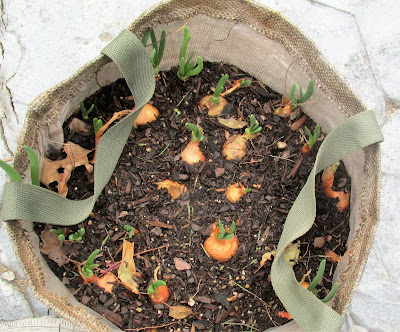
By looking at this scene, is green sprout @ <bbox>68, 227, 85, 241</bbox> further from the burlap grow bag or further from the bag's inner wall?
the bag's inner wall

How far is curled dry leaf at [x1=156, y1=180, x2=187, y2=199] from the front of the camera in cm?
94

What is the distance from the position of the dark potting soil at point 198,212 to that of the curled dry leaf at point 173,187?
1cm

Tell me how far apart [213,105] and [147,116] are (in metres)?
0.14

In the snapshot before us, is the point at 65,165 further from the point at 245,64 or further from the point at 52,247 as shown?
the point at 245,64

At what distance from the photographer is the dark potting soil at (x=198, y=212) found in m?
0.89

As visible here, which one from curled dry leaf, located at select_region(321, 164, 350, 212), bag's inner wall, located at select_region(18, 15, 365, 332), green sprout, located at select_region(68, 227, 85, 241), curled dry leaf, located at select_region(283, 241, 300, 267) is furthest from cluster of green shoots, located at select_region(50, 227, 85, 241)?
curled dry leaf, located at select_region(321, 164, 350, 212)

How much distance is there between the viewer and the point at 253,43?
0.96 metres

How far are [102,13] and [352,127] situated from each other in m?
0.74

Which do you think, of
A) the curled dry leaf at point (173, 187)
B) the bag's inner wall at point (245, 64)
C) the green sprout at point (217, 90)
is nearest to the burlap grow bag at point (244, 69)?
the bag's inner wall at point (245, 64)

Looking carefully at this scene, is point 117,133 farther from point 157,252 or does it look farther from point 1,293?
point 1,293

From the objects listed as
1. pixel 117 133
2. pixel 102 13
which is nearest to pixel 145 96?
→ pixel 117 133

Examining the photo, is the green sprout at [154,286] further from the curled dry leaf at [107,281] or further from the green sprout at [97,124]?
the green sprout at [97,124]

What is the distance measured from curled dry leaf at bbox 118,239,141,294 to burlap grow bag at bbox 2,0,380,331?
0.08m

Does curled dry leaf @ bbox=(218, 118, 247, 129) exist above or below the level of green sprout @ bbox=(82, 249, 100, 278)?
above
